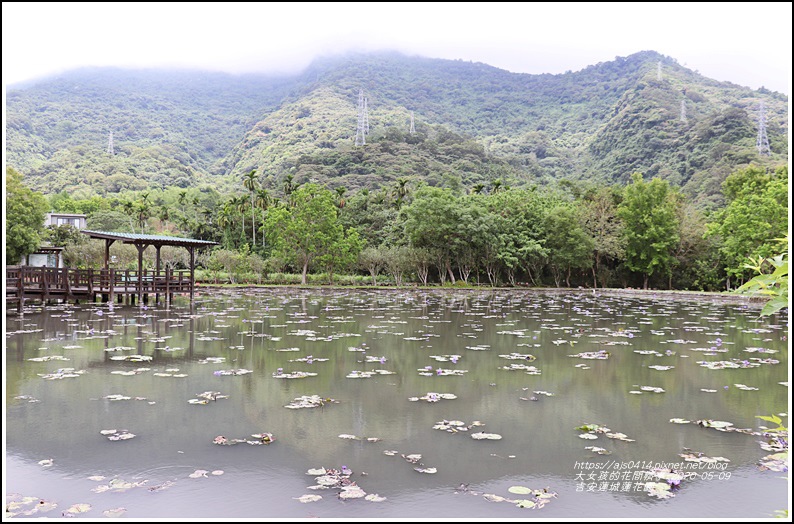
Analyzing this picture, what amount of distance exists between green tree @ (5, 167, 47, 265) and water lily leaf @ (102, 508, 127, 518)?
26089 millimetres

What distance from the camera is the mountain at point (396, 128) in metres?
65.9

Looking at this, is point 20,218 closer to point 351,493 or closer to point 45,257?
point 45,257

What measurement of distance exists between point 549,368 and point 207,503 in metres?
6.30

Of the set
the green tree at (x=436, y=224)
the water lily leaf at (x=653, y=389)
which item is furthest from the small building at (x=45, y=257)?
the water lily leaf at (x=653, y=389)

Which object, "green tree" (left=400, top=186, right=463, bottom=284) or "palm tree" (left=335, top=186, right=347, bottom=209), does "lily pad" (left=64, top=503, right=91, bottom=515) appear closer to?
"green tree" (left=400, top=186, right=463, bottom=284)

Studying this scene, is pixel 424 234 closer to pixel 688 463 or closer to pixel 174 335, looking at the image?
pixel 174 335

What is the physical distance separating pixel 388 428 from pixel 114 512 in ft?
8.60

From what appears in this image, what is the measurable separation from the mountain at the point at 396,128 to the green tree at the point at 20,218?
122ft

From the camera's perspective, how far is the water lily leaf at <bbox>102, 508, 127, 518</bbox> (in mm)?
3625

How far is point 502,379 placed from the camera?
800cm

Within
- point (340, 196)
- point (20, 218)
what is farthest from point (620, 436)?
point (340, 196)

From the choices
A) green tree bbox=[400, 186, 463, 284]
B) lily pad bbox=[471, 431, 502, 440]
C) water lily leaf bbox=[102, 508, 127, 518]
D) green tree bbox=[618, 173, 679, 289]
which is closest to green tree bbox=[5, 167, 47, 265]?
green tree bbox=[400, 186, 463, 284]

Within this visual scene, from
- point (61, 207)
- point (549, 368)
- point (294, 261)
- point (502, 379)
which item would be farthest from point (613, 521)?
point (61, 207)

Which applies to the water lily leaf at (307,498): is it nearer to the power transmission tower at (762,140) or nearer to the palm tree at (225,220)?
the palm tree at (225,220)
